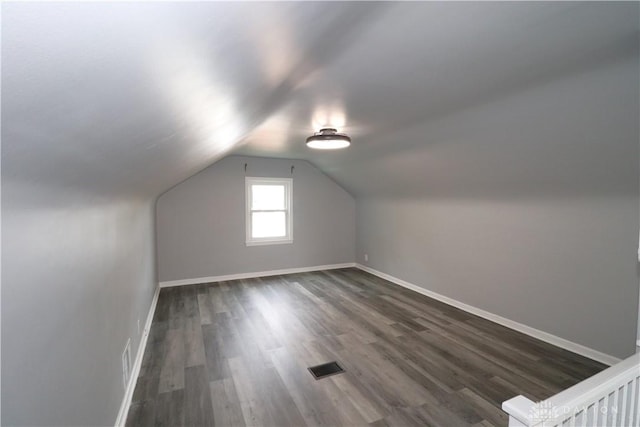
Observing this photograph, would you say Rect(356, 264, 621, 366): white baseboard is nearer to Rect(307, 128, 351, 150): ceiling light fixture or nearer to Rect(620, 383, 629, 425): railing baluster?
Rect(620, 383, 629, 425): railing baluster

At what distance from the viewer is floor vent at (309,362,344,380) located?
2.47 metres

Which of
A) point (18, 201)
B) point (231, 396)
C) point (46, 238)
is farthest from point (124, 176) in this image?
point (231, 396)

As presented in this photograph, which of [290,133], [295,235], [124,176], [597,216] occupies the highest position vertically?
[290,133]

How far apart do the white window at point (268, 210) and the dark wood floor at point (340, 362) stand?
164cm

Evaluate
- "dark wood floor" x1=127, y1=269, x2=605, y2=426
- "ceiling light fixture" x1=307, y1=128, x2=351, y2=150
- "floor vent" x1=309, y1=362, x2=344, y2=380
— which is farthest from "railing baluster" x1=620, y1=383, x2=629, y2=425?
"ceiling light fixture" x1=307, y1=128, x2=351, y2=150

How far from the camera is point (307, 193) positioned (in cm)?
593

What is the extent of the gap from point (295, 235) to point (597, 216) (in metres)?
4.48

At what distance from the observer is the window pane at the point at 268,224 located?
555 cm

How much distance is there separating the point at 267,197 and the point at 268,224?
54 cm

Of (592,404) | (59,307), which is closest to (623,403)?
(592,404)

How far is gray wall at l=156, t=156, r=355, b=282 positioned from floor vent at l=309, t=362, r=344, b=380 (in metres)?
3.20

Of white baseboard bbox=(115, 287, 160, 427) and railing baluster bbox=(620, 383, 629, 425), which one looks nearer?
railing baluster bbox=(620, 383, 629, 425)

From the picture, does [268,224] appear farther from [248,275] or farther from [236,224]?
[248,275]

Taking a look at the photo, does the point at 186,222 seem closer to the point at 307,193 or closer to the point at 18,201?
the point at 307,193
